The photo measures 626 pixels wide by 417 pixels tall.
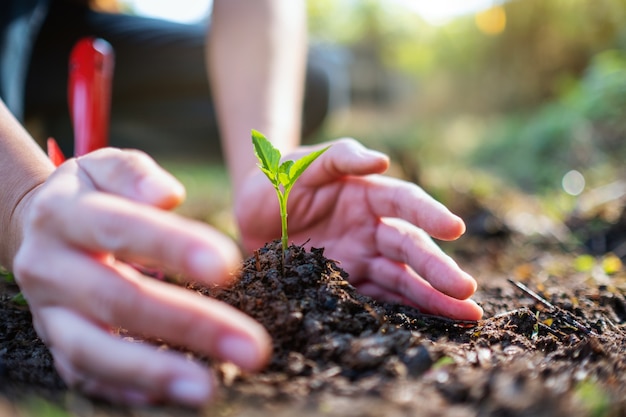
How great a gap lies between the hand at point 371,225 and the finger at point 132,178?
779 mm

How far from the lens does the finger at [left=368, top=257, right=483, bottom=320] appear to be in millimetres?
1581

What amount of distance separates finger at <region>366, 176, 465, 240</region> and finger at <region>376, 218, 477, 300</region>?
0.05m

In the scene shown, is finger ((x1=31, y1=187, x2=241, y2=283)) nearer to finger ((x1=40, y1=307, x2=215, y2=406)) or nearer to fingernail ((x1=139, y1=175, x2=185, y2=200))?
fingernail ((x1=139, y1=175, x2=185, y2=200))

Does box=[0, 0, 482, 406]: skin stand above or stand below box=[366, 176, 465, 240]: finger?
below

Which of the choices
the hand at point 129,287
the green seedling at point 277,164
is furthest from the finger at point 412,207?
the hand at point 129,287

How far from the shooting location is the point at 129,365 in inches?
37.6

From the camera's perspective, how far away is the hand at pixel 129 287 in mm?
941

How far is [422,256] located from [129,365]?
3.27 feet

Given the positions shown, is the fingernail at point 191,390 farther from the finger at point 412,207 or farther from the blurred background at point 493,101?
the blurred background at point 493,101

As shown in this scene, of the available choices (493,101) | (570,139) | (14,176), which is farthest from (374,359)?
(493,101)

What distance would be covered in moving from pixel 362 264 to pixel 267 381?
91 centimetres

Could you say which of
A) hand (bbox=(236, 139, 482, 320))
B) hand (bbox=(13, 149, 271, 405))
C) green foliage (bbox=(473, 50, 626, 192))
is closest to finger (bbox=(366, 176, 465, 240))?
hand (bbox=(236, 139, 482, 320))

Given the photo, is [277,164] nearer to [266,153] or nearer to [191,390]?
[266,153]

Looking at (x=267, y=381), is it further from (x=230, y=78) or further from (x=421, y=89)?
(x=421, y=89)
